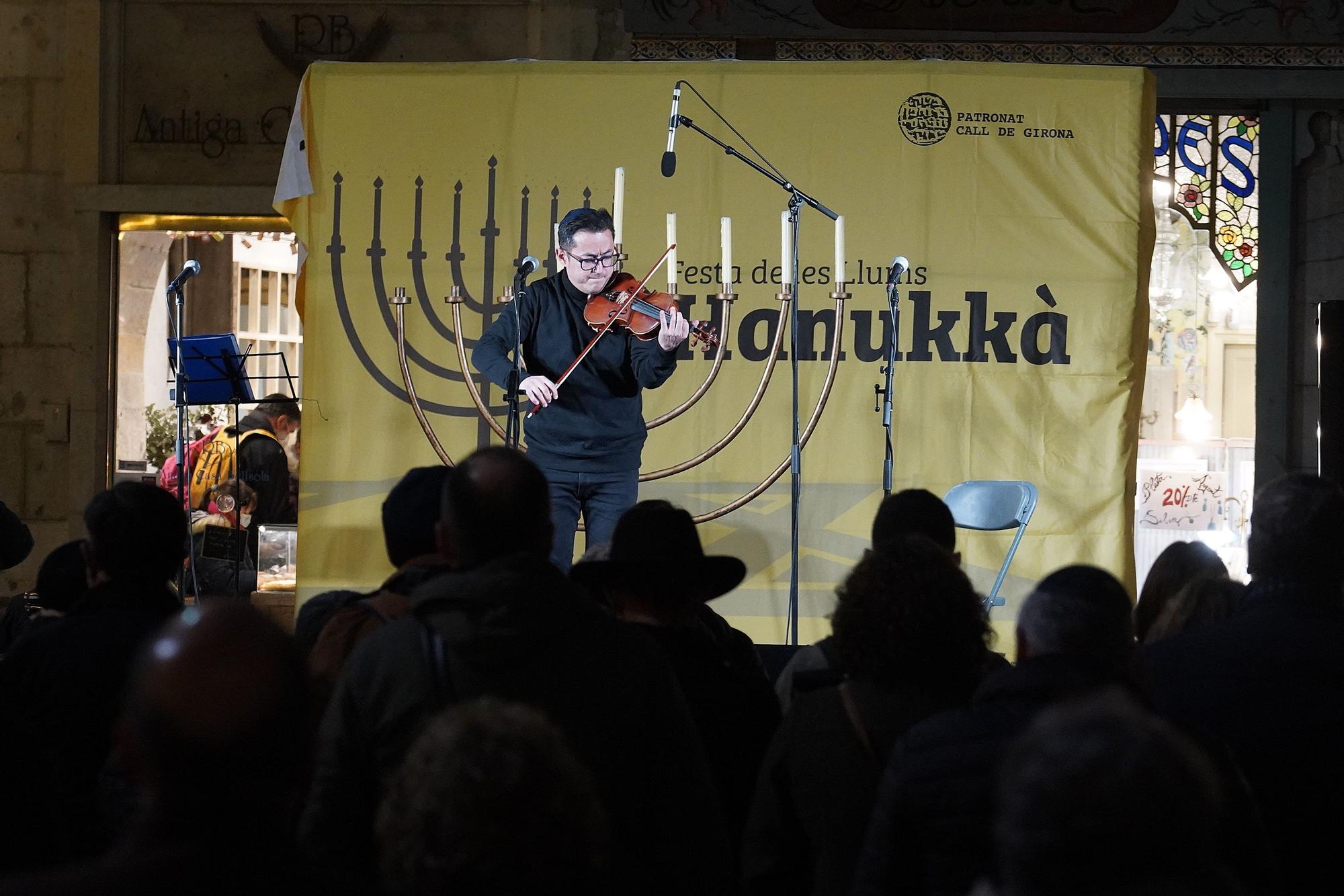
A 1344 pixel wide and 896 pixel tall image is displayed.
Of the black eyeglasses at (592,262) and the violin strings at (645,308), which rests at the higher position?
the black eyeglasses at (592,262)

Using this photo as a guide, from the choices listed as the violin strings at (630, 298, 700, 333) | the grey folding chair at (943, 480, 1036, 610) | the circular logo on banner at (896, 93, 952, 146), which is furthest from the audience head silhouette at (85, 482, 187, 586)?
the circular logo on banner at (896, 93, 952, 146)

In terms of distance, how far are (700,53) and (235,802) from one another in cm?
618

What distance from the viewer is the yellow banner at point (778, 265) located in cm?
605

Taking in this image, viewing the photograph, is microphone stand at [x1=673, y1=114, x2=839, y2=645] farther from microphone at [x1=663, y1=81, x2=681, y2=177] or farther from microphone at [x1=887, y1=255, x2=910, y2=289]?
microphone at [x1=887, y1=255, x2=910, y2=289]

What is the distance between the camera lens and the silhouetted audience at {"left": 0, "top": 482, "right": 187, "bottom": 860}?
2.14 metres

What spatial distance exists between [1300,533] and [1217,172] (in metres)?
5.32

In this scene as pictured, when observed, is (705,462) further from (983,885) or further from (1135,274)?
(983,885)

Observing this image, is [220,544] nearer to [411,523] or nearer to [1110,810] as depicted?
[411,523]

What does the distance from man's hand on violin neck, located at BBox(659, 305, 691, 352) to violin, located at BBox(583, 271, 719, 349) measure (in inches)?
3.7

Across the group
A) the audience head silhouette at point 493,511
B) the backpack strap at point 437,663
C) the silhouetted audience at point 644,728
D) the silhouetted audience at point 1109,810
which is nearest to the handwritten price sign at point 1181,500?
the silhouetted audience at point 644,728

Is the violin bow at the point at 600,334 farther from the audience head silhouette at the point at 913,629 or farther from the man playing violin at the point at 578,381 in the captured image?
the audience head silhouette at the point at 913,629

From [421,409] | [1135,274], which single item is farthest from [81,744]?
[1135,274]

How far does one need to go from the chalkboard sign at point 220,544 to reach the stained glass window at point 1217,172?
4.79m

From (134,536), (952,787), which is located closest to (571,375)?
(134,536)
